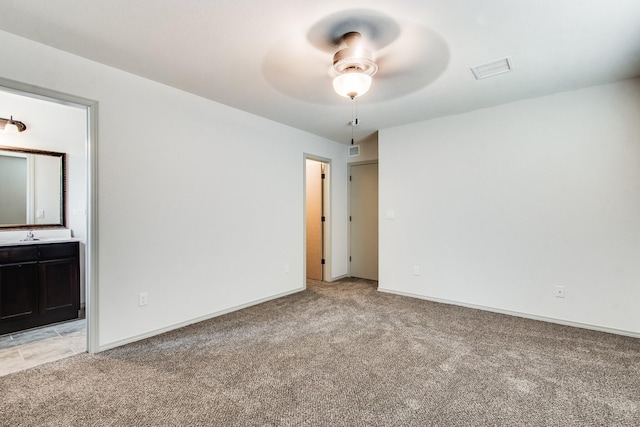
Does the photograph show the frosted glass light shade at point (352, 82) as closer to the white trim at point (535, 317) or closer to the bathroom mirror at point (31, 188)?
the white trim at point (535, 317)

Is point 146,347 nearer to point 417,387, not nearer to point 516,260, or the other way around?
point 417,387

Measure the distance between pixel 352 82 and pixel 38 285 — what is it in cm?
370

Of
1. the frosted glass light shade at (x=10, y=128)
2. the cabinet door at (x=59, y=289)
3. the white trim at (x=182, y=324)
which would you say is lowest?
the white trim at (x=182, y=324)

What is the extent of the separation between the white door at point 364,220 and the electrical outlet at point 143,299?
3.45m

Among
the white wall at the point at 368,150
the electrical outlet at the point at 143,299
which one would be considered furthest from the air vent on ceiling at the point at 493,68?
the electrical outlet at the point at 143,299

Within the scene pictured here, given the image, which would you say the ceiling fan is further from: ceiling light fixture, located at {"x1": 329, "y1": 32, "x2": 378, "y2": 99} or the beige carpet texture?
the beige carpet texture

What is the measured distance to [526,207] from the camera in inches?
132

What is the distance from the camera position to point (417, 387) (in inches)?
79.6

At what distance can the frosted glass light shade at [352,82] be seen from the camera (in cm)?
222

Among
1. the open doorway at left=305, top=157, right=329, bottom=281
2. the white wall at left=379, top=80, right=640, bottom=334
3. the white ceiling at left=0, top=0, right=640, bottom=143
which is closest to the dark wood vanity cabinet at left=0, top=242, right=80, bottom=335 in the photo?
the white ceiling at left=0, top=0, right=640, bottom=143

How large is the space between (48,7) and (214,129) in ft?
5.43

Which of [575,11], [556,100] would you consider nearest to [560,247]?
[556,100]

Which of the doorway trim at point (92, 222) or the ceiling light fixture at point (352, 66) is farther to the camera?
the doorway trim at point (92, 222)

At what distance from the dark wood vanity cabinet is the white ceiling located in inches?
82.3
